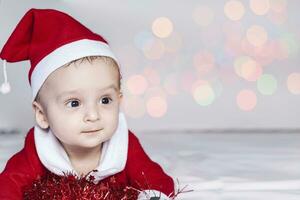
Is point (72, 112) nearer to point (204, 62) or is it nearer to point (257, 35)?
point (204, 62)

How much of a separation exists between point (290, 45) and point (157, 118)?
0.58 metres

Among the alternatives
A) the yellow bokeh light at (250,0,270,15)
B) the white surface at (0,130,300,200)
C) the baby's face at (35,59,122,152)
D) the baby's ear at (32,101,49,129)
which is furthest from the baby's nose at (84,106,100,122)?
the yellow bokeh light at (250,0,270,15)

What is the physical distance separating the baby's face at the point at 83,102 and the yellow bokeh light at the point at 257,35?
138 cm

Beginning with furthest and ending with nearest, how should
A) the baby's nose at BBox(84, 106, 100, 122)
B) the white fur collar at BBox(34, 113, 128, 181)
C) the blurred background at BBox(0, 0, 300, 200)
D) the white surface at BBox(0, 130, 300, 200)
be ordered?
the blurred background at BBox(0, 0, 300, 200) → the white surface at BBox(0, 130, 300, 200) → the white fur collar at BBox(34, 113, 128, 181) → the baby's nose at BBox(84, 106, 100, 122)

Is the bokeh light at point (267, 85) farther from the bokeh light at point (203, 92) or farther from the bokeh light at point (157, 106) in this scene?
the bokeh light at point (157, 106)

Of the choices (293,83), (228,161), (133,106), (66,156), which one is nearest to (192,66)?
(133,106)

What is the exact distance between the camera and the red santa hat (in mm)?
1229

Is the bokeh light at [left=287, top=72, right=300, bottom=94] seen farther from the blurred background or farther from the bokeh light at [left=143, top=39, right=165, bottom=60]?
the bokeh light at [left=143, top=39, right=165, bottom=60]

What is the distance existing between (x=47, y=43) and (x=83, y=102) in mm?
143

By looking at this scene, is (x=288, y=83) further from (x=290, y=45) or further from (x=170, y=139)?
(x=170, y=139)

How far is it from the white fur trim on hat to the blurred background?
3.98ft

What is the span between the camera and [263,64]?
2535 millimetres

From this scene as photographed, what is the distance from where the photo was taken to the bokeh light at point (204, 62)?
2.51 m

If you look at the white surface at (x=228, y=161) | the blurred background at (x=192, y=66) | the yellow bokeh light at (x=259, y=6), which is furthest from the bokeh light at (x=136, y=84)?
the yellow bokeh light at (x=259, y=6)
